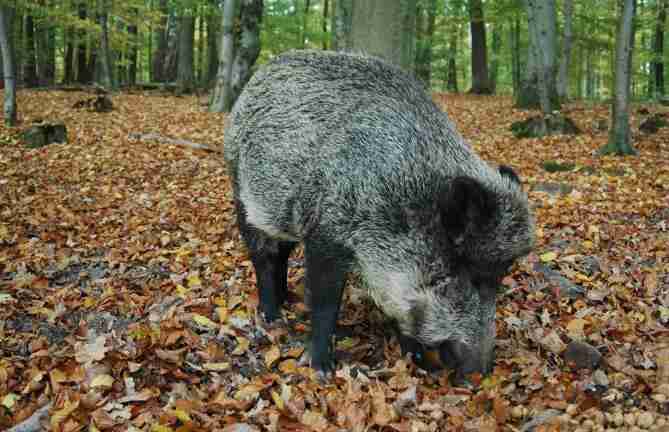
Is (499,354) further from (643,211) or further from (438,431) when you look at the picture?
(643,211)

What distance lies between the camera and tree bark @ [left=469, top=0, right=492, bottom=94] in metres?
24.6

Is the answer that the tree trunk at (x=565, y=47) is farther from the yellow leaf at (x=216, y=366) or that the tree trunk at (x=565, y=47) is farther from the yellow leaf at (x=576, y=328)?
the yellow leaf at (x=216, y=366)

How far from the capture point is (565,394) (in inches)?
135

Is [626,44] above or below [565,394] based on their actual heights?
above

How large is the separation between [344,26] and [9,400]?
6.25 meters

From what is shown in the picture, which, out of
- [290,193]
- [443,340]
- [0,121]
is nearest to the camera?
[443,340]

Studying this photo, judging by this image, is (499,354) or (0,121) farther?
(0,121)

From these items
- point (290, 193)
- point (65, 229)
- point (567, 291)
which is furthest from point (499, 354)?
point (65, 229)

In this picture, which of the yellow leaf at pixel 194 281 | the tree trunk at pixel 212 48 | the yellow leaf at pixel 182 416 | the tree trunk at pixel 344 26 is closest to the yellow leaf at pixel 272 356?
the yellow leaf at pixel 182 416

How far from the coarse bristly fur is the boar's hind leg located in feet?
1.28

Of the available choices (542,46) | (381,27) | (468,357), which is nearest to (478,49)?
(542,46)

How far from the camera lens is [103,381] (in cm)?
346

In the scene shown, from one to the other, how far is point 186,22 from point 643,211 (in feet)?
67.0

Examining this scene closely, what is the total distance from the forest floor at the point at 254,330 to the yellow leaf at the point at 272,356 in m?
0.01
